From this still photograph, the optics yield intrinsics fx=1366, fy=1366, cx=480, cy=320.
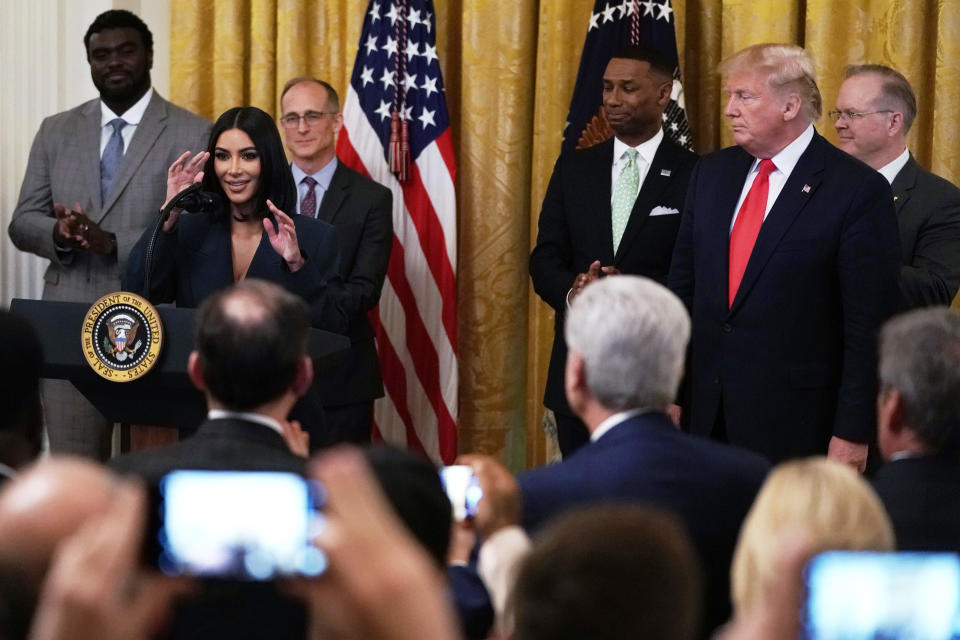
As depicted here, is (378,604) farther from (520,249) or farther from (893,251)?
(520,249)

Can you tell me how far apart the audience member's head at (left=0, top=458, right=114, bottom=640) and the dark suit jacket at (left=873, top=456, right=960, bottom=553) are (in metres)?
1.46

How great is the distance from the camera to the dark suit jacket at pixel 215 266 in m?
4.21

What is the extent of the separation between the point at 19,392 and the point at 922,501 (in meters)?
1.47

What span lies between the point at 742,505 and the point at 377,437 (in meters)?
3.94

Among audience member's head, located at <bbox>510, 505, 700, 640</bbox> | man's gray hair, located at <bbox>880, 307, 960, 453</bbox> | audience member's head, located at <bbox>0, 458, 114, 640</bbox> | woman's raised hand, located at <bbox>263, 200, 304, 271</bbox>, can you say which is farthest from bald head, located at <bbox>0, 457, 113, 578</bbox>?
woman's raised hand, located at <bbox>263, 200, 304, 271</bbox>

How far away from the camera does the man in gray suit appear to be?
5.30 m

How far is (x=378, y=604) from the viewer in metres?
0.88

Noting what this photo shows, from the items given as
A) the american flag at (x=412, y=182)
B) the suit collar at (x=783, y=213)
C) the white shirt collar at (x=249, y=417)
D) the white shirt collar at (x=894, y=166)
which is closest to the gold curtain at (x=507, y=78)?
the american flag at (x=412, y=182)

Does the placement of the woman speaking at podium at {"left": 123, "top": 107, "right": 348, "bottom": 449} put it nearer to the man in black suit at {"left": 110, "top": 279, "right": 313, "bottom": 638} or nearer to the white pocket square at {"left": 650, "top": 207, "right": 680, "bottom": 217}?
the white pocket square at {"left": 650, "top": 207, "right": 680, "bottom": 217}

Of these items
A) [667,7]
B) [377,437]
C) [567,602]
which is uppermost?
[667,7]

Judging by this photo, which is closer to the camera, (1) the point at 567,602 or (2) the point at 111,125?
(1) the point at 567,602

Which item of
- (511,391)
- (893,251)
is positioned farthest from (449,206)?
(893,251)

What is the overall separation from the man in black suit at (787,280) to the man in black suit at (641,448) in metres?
1.69

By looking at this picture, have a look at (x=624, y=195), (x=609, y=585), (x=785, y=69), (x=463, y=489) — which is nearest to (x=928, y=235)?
(x=785, y=69)
